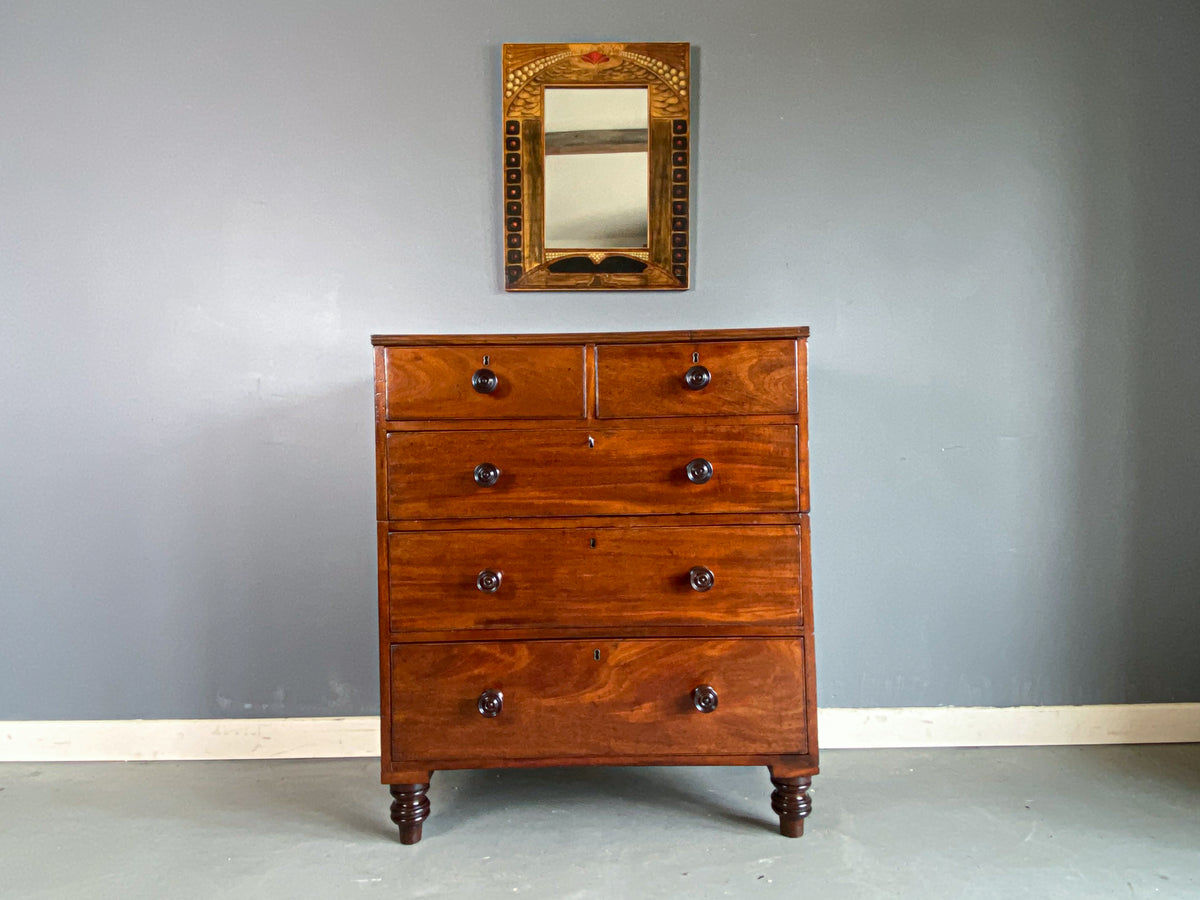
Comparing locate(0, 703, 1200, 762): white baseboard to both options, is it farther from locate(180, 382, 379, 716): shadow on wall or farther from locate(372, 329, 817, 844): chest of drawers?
locate(372, 329, 817, 844): chest of drawers

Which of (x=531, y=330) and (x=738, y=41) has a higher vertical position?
(x=738, y=41)

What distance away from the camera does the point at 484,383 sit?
1773 millimetres

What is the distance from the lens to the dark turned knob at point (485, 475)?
5.85ft

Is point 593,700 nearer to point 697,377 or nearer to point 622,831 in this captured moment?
point 622,831

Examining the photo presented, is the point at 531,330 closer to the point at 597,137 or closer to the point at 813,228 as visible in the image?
the point at 597,137

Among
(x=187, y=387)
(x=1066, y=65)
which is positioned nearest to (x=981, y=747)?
(x=1066, y=65)

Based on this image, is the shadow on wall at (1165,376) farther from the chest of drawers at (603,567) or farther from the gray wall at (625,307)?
the chest of drawers at (603,567)

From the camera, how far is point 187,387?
2334mm

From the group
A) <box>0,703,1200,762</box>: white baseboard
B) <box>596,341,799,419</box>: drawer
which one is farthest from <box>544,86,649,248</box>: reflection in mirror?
<box>0,703,1200,762</box>: white baseboard

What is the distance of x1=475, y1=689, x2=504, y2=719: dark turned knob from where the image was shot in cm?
177

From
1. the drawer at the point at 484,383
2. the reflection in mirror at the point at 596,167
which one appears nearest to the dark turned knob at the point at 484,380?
the drawer at the point at 484,383

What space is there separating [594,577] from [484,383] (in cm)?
49

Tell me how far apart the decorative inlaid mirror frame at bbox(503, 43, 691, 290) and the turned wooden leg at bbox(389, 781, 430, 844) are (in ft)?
4.32

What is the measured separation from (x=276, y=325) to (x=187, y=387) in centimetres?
31
